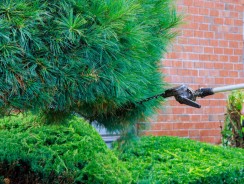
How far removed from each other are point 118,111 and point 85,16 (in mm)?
942

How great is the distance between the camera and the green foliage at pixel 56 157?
3549 millimetres

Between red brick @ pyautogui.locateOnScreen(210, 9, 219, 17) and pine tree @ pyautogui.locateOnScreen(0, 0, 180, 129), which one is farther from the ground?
red brick @ pyautogui.locateOnScreen(210, 9, 219, 17)

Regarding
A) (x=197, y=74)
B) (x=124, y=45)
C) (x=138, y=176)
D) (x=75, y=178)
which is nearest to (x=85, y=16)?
(x=124, y=45)

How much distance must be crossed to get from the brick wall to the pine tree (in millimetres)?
3463

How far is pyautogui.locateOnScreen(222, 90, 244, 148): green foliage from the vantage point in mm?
5520

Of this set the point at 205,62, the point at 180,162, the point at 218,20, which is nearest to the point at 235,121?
the point at 205,62

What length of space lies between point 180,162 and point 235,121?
5.25ft

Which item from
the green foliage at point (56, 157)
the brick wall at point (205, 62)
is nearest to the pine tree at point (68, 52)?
the green foliage at point (56, 157)

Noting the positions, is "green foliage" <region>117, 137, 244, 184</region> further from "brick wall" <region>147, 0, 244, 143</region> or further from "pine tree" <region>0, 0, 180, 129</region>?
"pine tree" <region>0, 0, 180, 129</region>

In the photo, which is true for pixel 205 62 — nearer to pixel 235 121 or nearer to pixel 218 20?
pixel 218 20

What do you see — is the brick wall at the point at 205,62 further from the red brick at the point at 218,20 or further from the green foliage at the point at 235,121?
the green foliage at the point at 235,121

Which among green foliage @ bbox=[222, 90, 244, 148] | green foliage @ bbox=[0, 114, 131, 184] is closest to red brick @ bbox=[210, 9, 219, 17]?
green foliage @ bbox=[222, 90, 244, 148]

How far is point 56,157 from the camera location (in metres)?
3.62

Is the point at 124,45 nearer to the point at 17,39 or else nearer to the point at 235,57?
the point at 17,39
